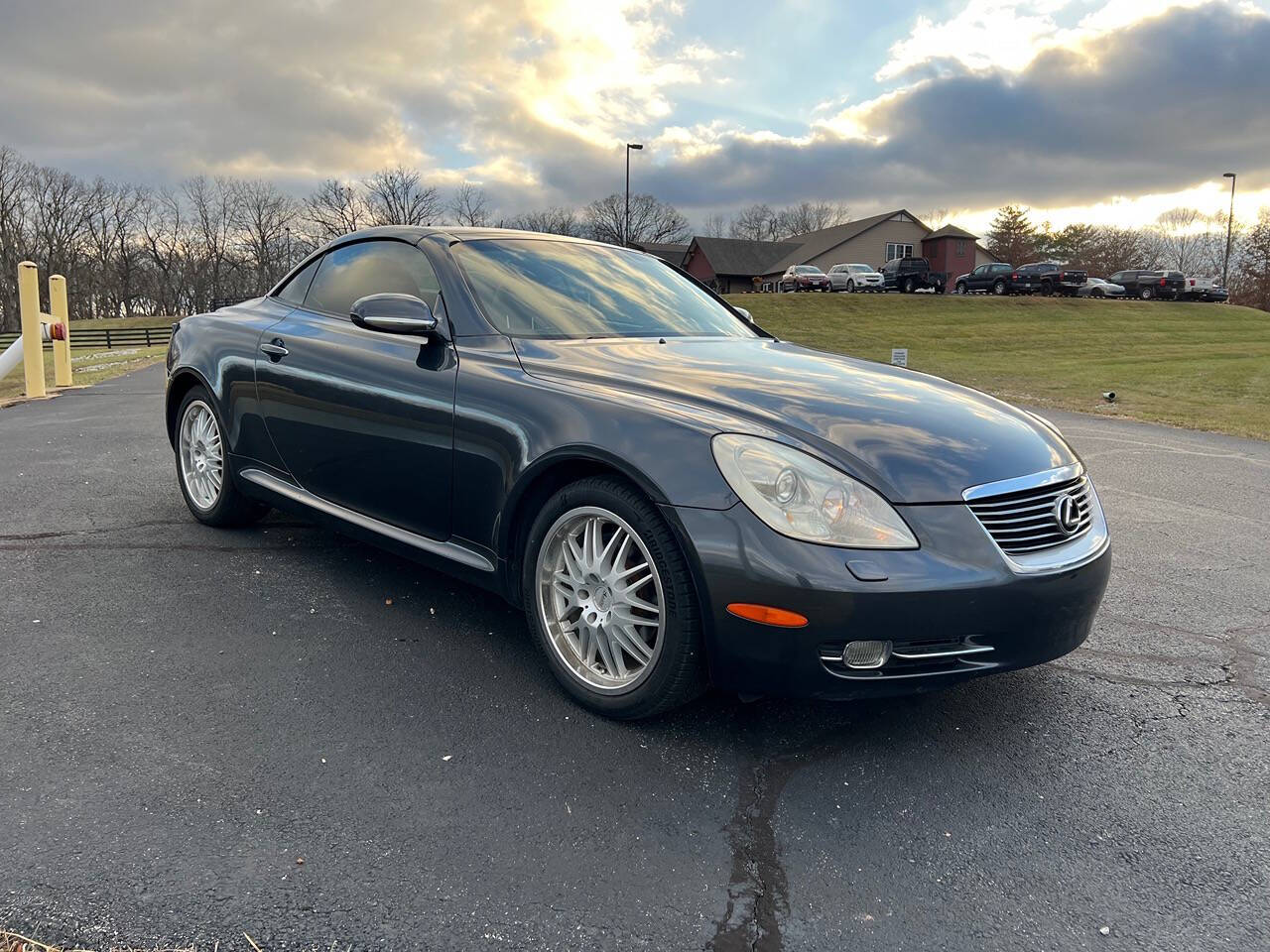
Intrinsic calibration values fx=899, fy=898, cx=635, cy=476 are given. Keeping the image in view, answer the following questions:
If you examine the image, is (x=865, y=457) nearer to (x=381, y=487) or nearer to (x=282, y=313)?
(x=381, y=487)

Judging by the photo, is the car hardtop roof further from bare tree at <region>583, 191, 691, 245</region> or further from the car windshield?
bare tree at <region>583, 191, 691, 245</region>

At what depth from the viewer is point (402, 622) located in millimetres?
3631

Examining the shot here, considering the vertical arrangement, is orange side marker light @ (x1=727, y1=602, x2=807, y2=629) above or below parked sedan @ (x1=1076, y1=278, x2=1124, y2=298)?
below

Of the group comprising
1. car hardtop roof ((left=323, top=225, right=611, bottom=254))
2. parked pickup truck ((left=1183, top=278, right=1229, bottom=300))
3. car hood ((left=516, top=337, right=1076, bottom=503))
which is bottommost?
car hood ((left=516, top=337, right=1076, bottom=503))

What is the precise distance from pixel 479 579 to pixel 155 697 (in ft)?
3.63

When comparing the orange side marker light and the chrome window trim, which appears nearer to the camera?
the orange side marker light

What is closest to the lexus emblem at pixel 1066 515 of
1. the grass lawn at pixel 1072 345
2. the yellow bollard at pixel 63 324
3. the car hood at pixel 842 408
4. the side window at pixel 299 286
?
the car hood at pixel 842 408

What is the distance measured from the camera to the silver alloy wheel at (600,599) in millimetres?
2682

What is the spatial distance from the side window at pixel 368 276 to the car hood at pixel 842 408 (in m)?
0.78

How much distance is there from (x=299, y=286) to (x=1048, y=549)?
3700 mm

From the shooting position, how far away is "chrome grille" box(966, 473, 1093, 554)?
99.0 inches

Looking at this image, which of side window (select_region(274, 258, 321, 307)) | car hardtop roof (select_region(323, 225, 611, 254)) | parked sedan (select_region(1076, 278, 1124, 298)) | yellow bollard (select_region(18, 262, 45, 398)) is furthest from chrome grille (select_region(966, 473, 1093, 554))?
parked sedan (select_region(1076, 278, 1124, 298))

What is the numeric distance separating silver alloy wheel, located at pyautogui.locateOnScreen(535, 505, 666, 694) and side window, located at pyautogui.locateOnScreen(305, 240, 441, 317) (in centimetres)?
138

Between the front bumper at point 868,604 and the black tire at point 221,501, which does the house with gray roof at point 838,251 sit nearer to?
the black tire at point 221,501
